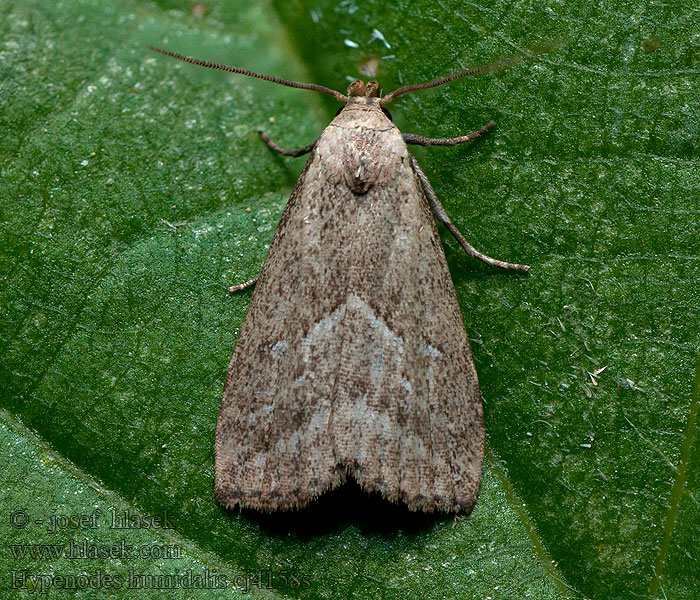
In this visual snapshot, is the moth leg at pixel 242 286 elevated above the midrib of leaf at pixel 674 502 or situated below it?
above

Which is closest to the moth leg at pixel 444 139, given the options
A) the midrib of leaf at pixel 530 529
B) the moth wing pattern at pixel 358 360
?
the moth wing pattern at pixel 358 360

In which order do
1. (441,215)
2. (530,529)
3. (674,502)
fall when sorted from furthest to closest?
(441,215)
(530,529)
(674,502)

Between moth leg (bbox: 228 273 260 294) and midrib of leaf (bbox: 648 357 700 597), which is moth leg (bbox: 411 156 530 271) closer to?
moth leg (bbox: 228 273 260 294)

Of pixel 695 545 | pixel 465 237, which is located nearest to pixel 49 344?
pixel 465 237

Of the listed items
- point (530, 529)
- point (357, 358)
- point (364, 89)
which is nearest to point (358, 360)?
point (357, 358)

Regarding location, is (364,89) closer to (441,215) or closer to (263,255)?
(441,215)

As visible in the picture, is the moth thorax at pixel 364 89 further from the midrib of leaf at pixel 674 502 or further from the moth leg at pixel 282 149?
the midrib of leaf at pixel 674 502
